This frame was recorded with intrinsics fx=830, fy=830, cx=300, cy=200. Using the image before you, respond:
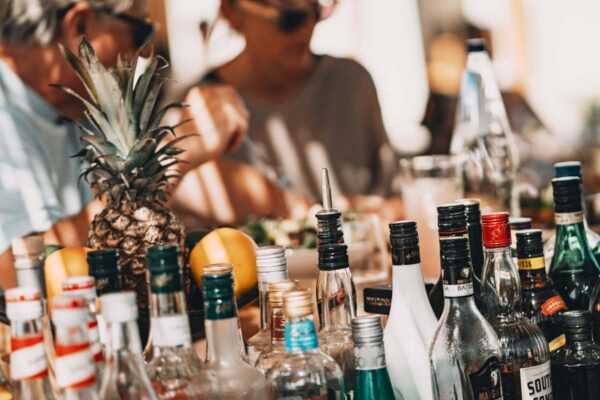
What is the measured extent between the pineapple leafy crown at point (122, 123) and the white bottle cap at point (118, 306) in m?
0.35

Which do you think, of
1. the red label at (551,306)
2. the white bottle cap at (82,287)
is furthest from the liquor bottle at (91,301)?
the red label at (551,306)

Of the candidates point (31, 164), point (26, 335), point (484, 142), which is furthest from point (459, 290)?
point (31, 164)

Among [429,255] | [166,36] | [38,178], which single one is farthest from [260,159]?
[429,255]

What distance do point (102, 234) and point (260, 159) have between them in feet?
5.62

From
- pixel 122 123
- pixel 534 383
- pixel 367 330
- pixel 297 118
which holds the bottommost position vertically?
pixel 534 383

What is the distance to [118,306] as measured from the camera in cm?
70

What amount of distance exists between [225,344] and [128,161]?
1.17ft

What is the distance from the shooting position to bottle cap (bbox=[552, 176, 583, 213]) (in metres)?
1.12

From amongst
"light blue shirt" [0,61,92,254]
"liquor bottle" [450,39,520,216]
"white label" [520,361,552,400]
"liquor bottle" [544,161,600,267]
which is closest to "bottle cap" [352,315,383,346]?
"white label" [520,361,552,400]

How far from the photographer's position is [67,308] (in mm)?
688

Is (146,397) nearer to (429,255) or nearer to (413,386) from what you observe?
(413,386)

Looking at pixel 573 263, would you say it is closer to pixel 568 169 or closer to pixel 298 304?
pixel 568 169

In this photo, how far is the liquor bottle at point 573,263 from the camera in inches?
46.4

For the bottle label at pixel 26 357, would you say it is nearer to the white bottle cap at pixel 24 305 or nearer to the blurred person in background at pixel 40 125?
the white bottle cap at pixel 24 305
